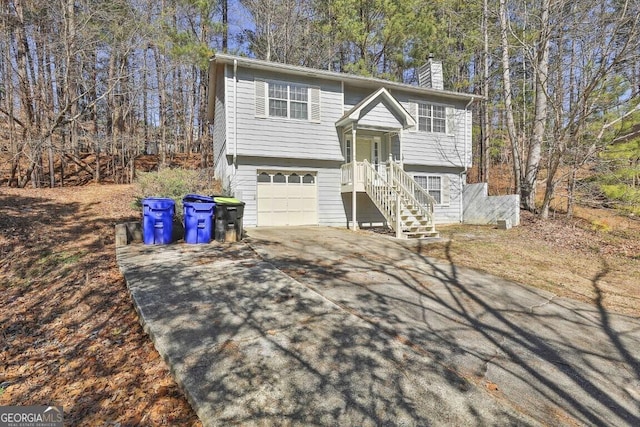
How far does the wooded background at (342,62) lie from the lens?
38.8ft

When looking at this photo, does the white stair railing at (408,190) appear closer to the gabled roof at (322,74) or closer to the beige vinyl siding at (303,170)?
the beige vinyl siding at (303,170)

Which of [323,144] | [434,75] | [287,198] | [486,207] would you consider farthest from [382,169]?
[434,75]

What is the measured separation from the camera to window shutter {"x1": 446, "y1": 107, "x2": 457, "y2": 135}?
14523 millimetres

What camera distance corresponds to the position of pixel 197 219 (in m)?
7.49

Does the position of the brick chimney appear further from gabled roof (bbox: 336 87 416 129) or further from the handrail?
the handrail

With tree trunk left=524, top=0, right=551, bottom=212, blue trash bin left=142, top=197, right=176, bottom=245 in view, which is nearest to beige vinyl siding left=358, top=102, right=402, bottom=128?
tree trunk left=524, top=0, right=551, bottom=212

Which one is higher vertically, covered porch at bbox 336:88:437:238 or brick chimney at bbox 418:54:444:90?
brick chimney at bbox 418:54:444:90

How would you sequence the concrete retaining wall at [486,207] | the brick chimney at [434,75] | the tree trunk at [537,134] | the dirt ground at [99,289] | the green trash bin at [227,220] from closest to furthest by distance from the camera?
1. the dirt ground at [99,289]
2. the green trash bin at [227,220]
3. the concrete retaining wall at [486,207]
4. the tree trunk at [537,134]
5. the brick chimney at [434,75]

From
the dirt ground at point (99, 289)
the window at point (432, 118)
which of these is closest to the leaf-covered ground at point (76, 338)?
the dirt ground at point (99, 289)

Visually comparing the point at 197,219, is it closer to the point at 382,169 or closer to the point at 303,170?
the point at 303,170

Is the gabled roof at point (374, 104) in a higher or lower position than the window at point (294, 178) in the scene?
higher

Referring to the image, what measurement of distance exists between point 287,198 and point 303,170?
1.21m

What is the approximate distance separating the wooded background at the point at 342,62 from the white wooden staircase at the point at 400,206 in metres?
5.84

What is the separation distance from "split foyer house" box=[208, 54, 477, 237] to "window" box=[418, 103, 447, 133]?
0.14 feet
